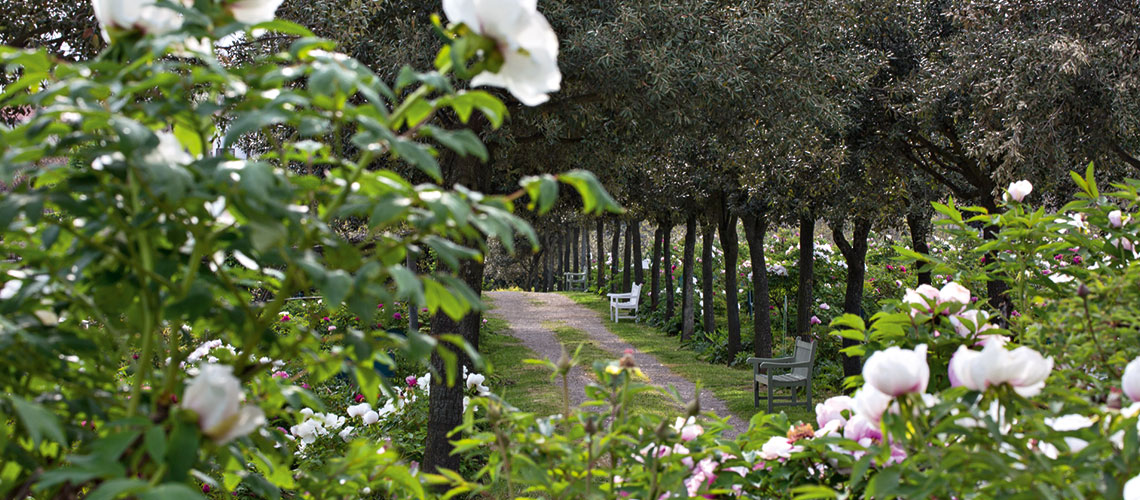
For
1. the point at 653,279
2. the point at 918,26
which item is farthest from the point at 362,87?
the point at 653,279

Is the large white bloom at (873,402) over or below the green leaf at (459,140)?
below

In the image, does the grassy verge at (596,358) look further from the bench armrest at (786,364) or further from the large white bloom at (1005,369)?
the large white bloom at (1005,369)

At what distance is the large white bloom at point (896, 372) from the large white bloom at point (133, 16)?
106cm

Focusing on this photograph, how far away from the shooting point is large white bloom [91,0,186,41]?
1.15m

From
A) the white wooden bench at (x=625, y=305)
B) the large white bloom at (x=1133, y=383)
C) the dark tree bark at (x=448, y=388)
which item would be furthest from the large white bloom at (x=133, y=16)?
the white wooden bench at (x=625, y=305)

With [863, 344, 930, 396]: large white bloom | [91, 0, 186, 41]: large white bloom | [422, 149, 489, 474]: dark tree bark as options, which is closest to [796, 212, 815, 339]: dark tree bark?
[422, 149, 489, 474]: dark tree bark

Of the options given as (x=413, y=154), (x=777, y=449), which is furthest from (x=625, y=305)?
(x=413, y=154)

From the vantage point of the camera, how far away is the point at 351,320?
35.2 ft

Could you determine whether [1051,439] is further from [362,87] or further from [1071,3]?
[1071,3]

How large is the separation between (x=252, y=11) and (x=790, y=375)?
909 cm

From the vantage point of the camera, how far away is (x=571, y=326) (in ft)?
58.2

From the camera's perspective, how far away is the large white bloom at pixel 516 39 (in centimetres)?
109

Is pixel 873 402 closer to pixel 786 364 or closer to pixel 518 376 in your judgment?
pixel 786 364

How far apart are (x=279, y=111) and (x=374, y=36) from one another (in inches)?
194
